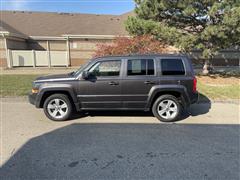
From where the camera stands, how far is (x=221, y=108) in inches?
324

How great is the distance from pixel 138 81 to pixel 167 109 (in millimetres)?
1087

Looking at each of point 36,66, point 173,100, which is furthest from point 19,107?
point 36,66

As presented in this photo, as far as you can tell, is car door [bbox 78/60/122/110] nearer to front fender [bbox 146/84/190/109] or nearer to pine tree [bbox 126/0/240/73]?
front fender [bbox 146/84/190/109]

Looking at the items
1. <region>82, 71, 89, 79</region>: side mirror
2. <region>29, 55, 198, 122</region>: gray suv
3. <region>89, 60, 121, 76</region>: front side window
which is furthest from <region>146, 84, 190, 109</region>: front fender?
<region>82, 71, 89, 79</region>: side mirror

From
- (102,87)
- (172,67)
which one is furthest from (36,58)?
(172,67)

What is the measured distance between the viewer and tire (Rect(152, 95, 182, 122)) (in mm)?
6672

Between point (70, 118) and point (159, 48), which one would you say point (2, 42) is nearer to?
point (159, 48)

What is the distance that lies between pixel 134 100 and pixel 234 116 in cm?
300

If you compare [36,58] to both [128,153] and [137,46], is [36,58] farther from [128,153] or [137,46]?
[128,153]

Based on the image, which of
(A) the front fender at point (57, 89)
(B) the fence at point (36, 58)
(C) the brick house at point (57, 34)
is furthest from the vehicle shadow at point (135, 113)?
(B) the fence at point (36, 58)

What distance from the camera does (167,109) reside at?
670 centimetres

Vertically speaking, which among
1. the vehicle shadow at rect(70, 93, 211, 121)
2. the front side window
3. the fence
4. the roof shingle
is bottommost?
the vehicle shadow at rect(70, 93, 211, 121)

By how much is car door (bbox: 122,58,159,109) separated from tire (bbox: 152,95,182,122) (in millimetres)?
355

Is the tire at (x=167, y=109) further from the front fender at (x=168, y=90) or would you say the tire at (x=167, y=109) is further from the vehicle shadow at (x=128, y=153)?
the vehicle shadow at (x=128, y=153)
